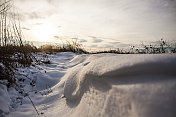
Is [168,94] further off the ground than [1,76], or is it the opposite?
[168,94]

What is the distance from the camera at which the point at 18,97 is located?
156 cm

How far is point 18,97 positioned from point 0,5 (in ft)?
4.63

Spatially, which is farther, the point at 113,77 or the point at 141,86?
the point at 113,77

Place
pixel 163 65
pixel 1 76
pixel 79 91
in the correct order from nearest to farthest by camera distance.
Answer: pixel 163 65
pixel 79 91
pixel 1 76

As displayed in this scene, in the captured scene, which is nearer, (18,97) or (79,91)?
(79,91)

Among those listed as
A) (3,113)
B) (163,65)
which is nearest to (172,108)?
(163,65)

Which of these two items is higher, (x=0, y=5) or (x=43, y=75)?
(x=0, y=5)

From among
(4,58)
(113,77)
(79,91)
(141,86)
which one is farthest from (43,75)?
(141,86)

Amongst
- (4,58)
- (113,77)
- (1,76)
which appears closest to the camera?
(113,77)

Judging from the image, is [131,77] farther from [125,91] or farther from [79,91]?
[79,91]

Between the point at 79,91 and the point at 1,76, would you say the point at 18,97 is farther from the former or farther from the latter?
the point at 79,91

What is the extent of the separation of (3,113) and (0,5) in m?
1.64

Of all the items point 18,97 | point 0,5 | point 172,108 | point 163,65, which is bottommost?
point 18,97

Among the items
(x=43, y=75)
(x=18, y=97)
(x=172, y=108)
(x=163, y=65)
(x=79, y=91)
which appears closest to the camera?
(x=172, y=108)
